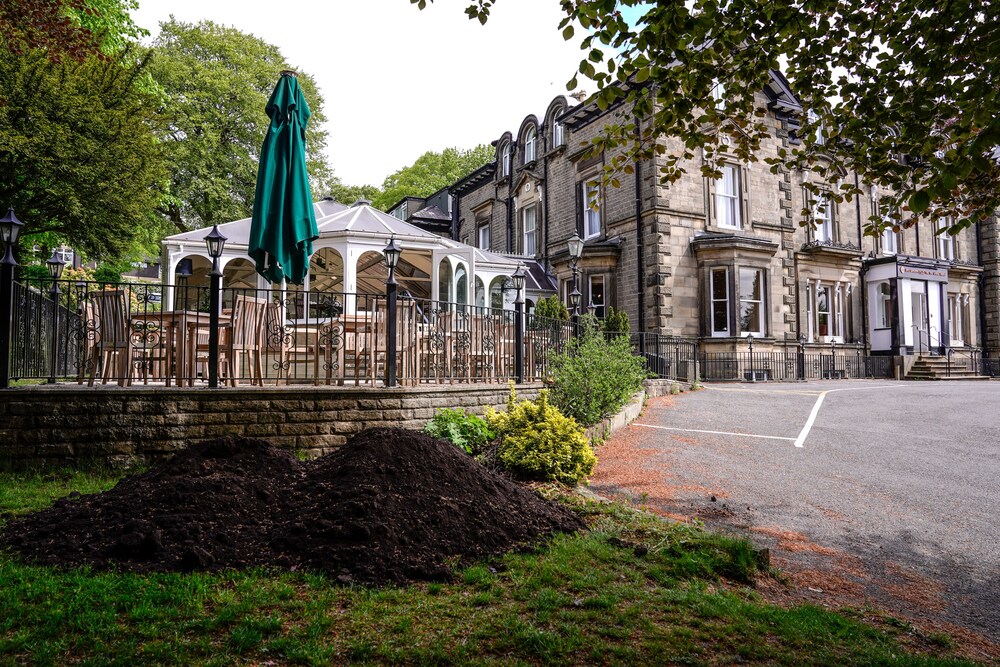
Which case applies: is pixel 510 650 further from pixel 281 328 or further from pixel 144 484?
pixel 281 328

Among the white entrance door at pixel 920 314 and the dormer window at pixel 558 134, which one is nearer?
the dormer window at pixel 558 134

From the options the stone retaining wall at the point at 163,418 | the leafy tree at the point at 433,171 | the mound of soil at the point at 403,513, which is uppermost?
the leafy tree at the point at 433,171

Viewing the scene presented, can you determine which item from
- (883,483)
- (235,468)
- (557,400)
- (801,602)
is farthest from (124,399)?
(883,483)

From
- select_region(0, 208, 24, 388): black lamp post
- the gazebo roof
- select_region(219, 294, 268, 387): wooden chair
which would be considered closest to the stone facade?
the gazebo roof

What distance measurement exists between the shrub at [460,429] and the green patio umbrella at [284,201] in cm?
328

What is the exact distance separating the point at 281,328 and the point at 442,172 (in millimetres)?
43211

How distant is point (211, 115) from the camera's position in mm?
28641

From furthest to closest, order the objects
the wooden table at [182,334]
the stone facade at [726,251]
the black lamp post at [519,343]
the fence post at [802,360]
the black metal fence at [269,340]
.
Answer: the fence post at [802,360]
the stone facade at [726,251]
the black lamp post at [519,343]
the black metal fence at [269,340]
the wooden table at [182,334]

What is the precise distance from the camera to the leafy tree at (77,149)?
1489 centimetres

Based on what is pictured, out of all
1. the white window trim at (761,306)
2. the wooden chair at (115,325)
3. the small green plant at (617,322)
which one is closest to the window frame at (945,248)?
the white window trim at (761,306)

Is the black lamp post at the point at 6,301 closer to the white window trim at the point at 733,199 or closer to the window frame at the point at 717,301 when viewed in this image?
the window frame at the point at 717,301

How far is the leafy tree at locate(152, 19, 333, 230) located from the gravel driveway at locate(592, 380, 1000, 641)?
23.6m

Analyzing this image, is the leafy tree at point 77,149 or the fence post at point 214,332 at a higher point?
the leafy tree at point 77,149

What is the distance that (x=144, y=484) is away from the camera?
199 inches
